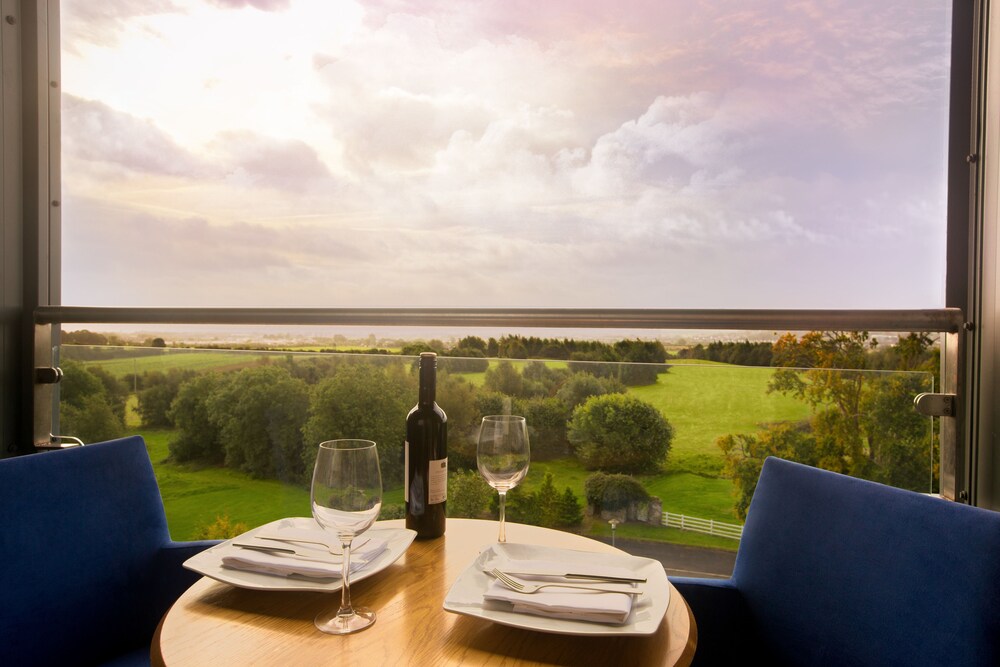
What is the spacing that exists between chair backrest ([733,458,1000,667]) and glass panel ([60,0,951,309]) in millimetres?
1190

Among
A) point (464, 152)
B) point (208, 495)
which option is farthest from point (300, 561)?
Result: point (464, 152)

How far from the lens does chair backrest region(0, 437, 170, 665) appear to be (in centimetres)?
109

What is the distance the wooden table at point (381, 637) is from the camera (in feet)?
2.16

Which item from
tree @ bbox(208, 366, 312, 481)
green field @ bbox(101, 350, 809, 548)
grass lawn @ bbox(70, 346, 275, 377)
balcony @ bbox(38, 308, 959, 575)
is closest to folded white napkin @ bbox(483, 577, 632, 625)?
balcony @ bbox(38, 308, 959, 575)

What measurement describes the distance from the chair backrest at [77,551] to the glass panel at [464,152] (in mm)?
1169

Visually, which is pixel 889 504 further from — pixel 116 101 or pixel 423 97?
pixel 116 101

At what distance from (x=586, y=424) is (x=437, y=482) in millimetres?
655

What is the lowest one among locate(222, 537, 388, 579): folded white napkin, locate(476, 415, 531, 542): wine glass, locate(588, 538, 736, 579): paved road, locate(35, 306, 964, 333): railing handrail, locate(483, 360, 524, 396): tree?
locate(588, 538, 736, 579): paved road

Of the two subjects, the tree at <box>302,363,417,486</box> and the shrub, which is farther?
the tree at <box>302,363,417,486</box>

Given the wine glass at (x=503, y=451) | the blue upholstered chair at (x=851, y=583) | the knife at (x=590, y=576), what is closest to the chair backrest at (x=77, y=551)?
the wine glass at (x=503, y=451)

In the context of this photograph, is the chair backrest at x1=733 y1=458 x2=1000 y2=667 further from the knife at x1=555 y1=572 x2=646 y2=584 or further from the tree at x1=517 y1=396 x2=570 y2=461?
the tree at x1=517 y1=396 x2=570 y2=461

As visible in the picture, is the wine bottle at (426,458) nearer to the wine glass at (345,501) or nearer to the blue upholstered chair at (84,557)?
the wine glass at (345,501)

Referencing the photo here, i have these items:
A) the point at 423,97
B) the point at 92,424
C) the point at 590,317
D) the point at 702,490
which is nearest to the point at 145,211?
the point at 92,424

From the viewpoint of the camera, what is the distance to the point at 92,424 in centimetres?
210
